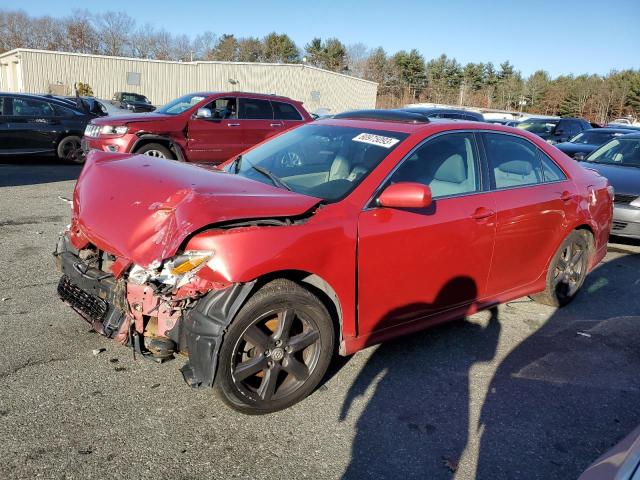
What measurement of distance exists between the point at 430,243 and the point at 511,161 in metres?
1.33

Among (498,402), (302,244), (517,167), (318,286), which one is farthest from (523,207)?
(302,244)

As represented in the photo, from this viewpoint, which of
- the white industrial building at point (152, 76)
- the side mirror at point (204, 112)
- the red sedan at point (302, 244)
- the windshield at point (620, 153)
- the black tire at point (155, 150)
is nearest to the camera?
the red sedan at point (302, 244)

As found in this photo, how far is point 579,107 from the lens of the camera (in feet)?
218

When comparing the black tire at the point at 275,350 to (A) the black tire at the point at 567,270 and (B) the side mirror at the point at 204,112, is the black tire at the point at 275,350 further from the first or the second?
(B) the side mirror at the point at 204,112

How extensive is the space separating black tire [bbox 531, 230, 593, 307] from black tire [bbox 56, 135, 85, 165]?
11.1m

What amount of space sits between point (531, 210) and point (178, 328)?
2.86 metres

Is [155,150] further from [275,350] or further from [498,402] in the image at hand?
[498,402]

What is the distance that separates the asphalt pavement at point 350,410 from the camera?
2574 mm

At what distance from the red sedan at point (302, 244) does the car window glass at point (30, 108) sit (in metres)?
9.56

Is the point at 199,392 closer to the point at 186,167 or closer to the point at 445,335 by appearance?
the point at 186,167

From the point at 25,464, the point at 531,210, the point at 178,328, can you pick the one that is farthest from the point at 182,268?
the point at 531,210

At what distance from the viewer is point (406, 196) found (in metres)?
3.11

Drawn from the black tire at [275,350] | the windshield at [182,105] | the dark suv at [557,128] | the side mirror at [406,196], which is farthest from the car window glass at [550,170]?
the dark suv at [557,128]

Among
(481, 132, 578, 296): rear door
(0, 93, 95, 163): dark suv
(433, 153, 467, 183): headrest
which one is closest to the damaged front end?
(433, 153, 467, 183): headrest
